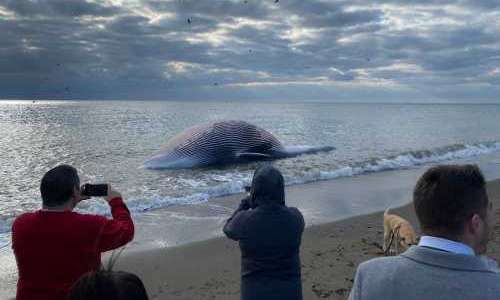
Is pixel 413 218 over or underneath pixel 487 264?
underneath

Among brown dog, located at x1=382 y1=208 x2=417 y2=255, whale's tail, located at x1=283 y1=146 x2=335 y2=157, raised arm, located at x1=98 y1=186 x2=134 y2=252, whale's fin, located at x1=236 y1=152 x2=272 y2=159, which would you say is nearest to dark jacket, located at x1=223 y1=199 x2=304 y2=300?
raised arm, located at x1=98 y1=186 x2=134 y2=252

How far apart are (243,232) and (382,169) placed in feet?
50.8

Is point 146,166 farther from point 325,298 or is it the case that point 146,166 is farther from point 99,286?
point 99,286

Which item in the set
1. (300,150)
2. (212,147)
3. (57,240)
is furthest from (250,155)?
(57,240)

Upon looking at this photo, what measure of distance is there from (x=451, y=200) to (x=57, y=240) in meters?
2.56

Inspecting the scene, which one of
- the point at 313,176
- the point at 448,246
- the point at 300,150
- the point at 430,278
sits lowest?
the point at 313,176

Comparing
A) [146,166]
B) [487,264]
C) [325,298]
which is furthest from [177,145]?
[487,264]

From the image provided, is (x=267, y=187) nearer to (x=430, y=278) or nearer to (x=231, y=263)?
(x=430, y=278)

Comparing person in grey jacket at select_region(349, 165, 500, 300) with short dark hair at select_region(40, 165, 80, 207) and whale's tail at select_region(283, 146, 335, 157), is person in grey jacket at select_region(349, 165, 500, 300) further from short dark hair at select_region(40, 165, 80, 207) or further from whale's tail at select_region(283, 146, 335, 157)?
whale's tail at select_region(283, 146, 335, 157)

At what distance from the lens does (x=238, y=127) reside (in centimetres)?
1655

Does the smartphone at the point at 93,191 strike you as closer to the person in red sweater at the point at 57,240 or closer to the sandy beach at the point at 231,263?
the person in red sweater at the point at 57,240

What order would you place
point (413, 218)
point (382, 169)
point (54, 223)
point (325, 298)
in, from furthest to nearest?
point (382, 169) → point (413, 218) → point (325, 298) → point (54, 223)

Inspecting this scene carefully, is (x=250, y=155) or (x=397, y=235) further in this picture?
(x=250, y=155)

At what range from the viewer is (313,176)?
15.9 metres
